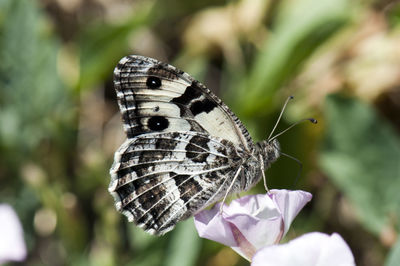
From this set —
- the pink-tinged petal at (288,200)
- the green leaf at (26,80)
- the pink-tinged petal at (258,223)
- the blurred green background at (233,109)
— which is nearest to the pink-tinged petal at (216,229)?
the pink-tinged petal at (258,223)

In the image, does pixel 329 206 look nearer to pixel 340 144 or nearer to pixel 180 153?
pixel 340 144

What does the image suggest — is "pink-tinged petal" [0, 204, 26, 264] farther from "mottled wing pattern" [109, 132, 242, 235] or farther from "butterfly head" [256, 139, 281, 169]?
"butterfly head" [256, 139, 281, 169]

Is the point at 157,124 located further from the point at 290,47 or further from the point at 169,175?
the point at 290,47

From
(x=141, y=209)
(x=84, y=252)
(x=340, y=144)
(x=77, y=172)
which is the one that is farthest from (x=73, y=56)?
(x=141, y=209)

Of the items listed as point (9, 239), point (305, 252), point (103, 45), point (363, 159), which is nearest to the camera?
point (305, 252)

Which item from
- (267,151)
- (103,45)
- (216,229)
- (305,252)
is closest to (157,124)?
(267,151)

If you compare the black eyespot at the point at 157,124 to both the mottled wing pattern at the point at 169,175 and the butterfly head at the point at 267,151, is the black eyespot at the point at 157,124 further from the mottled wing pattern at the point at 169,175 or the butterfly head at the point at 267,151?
the butterfly head at the point at 267,151
